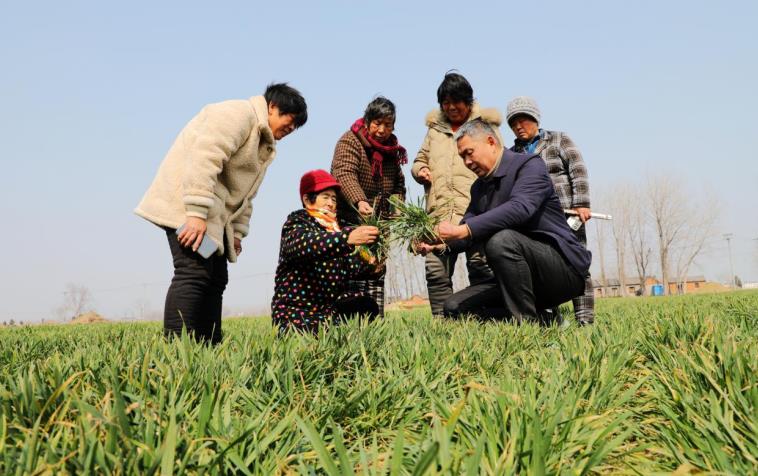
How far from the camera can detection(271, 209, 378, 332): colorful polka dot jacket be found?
397 centimetres

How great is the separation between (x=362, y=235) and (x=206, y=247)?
40.4 inches

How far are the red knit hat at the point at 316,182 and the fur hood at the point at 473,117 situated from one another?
5.28 feet

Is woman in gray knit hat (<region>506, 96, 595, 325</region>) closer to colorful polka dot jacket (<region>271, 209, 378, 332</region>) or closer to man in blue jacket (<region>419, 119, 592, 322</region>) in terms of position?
man in blue jacket (<region>419, 119, 592, 322</region>)

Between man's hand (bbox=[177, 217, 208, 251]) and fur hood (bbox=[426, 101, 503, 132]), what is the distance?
2691 millimetres

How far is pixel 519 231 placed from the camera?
4445 mm

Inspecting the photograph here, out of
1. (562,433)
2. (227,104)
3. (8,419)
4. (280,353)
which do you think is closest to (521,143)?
(227,104)

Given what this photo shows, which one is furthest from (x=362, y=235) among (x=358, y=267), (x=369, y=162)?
(x=369, y=162)

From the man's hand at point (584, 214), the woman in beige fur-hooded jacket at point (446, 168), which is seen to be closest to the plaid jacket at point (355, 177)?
the woman in beige fur-hooded jacket at point (446, 168)

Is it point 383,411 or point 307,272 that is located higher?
point 307,272

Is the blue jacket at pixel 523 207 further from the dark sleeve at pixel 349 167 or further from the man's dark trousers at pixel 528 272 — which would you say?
the dark sleeve at pixel 349 167

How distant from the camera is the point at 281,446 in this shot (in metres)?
1.46

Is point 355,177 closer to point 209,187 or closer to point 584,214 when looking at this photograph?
point 209,187

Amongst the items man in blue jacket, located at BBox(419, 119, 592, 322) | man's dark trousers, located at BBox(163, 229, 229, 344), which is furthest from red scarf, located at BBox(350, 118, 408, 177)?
man's dark trousers, located at BBox(163, 229, 229, 344)

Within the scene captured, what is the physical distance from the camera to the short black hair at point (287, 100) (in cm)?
391
